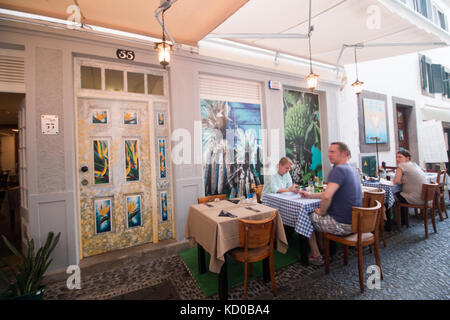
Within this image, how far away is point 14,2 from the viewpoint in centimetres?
267

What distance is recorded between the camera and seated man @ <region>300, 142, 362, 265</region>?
250cm

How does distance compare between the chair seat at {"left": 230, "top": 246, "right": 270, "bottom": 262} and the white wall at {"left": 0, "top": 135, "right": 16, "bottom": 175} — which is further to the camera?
the white wall at {"left": 0, "top": 135, "right": 16, "bottom": 175}

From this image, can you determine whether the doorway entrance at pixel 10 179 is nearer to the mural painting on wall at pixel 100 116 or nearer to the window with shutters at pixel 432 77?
the mural painting on wall at pixel 100 116

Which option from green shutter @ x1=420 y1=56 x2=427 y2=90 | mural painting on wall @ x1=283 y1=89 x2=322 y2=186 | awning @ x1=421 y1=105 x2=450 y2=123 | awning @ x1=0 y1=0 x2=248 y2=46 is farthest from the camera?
green shutter @ x1=420 y1=56 x2=427 y2=90

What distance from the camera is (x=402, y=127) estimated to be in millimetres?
8070

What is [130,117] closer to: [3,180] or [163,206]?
[163,206]

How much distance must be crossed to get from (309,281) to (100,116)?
3769 mm

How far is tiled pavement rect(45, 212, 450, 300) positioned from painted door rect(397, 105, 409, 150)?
5.97 metres

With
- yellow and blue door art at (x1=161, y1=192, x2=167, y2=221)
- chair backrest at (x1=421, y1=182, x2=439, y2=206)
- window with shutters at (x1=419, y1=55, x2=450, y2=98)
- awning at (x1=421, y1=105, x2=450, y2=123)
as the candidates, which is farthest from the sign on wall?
window with shutters at (x1=419, y1=55, x2=450, y2=98)

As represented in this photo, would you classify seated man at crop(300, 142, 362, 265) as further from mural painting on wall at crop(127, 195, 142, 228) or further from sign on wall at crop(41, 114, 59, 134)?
sign on wall at crop(41, 114, 59, 134)

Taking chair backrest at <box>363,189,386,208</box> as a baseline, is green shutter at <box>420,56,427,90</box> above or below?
above

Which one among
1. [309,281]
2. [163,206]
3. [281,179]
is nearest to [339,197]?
[309,281]

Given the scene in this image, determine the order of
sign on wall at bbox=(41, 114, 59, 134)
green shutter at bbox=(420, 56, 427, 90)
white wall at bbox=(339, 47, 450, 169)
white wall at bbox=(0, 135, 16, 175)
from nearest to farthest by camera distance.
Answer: sign on wall at bbox=(41, 114, 59, 134), white wall at bbox=(339, 47, 450, 169), white wall at bbox=(0, 135, 16, 175), green shutter at bbox=(420, 56, 427, 90)
